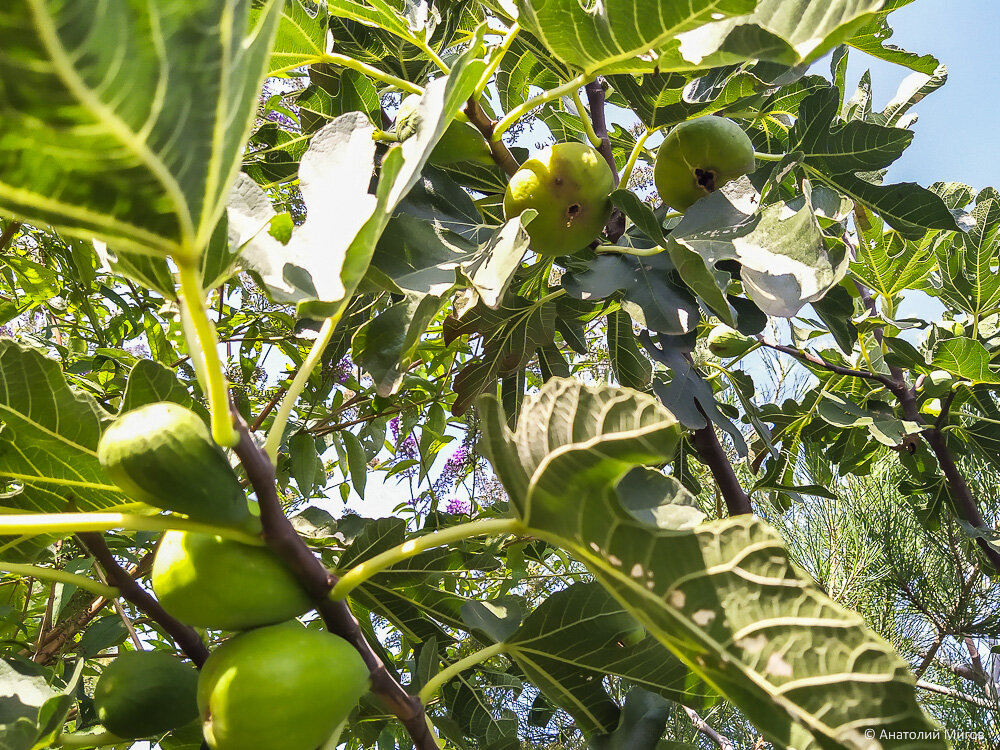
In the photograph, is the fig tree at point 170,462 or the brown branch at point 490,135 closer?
the fig tree at point 170,462

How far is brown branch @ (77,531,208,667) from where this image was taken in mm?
808

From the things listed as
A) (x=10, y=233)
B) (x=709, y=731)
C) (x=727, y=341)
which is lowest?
(x=709, y=731)

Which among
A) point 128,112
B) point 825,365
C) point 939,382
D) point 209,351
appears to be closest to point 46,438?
point 209,351

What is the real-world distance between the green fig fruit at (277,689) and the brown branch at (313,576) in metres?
0.04

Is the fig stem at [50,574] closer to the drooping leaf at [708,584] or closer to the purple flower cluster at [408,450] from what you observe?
the drooping leaf at [708,584]

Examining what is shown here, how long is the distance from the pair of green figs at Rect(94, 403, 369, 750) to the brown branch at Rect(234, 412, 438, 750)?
0.01 meters

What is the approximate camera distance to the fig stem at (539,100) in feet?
2.98

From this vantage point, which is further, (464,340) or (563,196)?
(464,340)

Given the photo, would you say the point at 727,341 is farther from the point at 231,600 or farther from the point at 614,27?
the point at 231,600

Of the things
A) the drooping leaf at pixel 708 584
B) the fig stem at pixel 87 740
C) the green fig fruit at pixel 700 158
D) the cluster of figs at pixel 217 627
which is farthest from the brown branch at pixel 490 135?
the fig stem at pixel 87 740

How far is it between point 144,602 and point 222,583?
1.19 feet

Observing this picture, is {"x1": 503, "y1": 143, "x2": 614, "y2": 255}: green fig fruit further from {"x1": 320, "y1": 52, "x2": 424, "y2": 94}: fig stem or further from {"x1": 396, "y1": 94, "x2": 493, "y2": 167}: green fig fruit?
{"x1": 320, "y1": 52, "x2": 424, "y2": 94}: fig stem

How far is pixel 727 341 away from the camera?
156 centimetres

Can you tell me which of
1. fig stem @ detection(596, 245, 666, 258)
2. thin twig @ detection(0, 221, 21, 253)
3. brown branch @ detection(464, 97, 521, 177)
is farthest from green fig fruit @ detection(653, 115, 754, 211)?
thin twig @ detection(0, 221, 21, 253)
